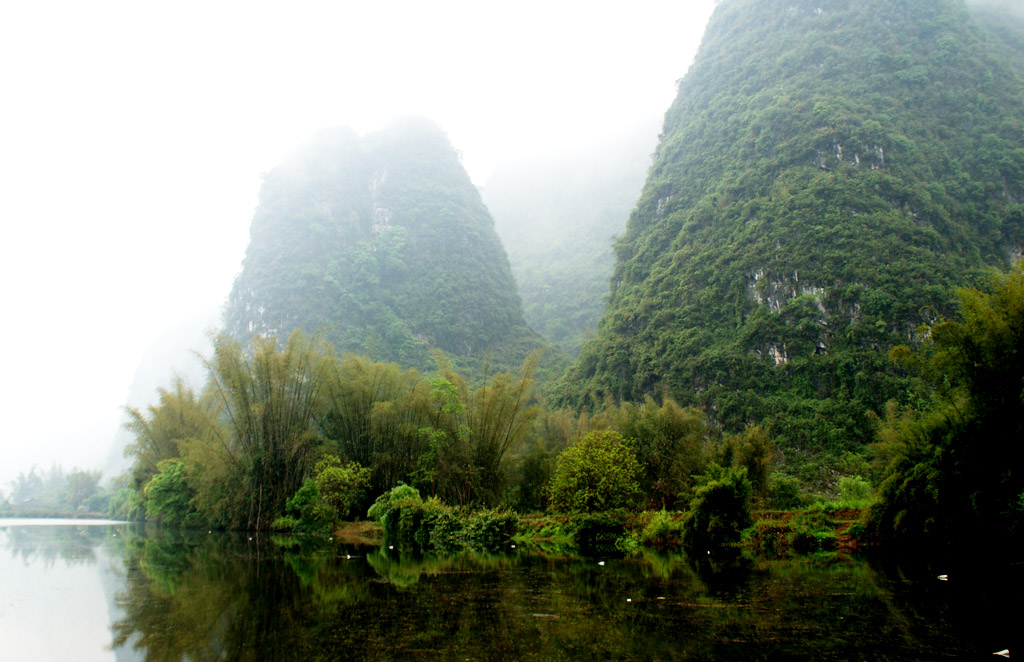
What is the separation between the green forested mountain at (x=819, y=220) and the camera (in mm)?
47625

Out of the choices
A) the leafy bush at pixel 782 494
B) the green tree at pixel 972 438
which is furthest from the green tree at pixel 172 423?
the green tree at pixel 972 438

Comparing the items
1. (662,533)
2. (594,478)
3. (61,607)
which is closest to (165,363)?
(594,478)

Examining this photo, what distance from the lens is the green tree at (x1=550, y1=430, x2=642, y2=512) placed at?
790 inches

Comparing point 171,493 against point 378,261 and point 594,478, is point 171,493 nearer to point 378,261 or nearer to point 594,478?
point 594,478

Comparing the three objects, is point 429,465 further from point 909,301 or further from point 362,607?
point 909,301

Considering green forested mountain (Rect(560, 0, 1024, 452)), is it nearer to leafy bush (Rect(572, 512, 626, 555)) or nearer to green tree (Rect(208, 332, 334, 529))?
leafy bush (Rect(572, 512, 626, 555))

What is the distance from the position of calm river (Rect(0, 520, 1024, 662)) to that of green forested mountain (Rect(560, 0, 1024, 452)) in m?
37.3

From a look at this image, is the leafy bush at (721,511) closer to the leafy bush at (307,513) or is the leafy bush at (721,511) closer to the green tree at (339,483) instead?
the green tree at (339,483)

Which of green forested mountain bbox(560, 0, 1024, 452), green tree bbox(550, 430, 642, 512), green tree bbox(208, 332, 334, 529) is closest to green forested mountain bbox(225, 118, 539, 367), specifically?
green forested mountain bbox(560, 0, 1024, 452)

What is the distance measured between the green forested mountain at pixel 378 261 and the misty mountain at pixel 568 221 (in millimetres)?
11247

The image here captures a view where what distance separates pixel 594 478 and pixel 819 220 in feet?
158

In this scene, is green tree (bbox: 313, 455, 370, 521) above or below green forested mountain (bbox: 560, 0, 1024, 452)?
below

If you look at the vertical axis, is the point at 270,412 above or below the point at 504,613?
above

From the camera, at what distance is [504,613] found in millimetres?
7590
